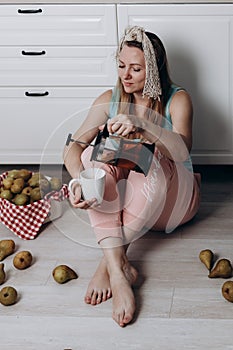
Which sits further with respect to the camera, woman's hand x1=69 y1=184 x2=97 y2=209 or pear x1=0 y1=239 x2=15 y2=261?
pear x1=0 y1=239 x2=15 y2=261

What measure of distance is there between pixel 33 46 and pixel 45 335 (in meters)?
1.25

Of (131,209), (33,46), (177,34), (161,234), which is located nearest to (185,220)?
(161,234)

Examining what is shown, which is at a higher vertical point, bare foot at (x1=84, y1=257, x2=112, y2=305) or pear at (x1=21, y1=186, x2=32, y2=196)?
pear at (x1=21, y1=186, x2=32, y2=196)

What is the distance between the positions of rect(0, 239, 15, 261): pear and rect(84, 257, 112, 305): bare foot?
1.22 feet

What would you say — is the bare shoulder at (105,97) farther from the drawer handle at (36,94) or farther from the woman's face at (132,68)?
the drawer handle at (36,94)

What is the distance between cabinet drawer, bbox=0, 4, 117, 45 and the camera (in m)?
3.08

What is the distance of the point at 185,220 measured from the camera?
2971 mm

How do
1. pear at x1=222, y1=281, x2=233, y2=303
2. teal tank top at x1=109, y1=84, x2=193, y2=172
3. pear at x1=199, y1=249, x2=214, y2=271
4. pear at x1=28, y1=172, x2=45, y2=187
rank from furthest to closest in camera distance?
pear at x1=28, y1=172, x2=45, y2=187
teal tank top at x1=109, y1=84, x2=193, y2=172
pear at x1=199, y1=249, x2=214, y2=271
pear at x1=222, y1=281, x2=233, y2=303

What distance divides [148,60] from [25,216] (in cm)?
73

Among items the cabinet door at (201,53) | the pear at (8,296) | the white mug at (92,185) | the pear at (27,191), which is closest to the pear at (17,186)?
the pear at (27,191)

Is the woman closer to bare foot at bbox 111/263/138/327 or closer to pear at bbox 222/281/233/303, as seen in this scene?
bare foot at bbox 111/263/138/327

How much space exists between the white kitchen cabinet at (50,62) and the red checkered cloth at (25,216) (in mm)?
293

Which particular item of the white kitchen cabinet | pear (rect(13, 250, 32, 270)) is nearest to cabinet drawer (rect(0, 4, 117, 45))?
the white kitchen cabinet

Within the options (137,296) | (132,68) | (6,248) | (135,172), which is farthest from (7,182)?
(137,296)
